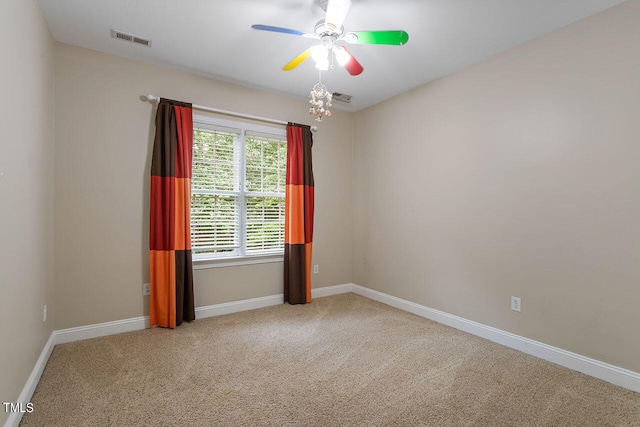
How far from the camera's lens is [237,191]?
142 inches

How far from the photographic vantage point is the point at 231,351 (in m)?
2.58

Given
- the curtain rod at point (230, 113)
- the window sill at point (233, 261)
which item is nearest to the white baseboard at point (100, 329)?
the window sill at point (233, 261)

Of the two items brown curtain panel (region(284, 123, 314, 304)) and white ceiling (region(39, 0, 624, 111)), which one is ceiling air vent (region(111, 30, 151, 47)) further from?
brown curtain panel (region(284, 123, 314, 304))

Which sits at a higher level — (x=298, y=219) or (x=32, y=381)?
(x=298, y=219)

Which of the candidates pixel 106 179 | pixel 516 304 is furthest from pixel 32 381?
pixel 516 304

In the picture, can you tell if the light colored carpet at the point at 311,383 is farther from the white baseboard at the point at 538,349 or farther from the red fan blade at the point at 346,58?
the red fan blade at the point at 346,58

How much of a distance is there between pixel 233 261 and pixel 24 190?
1.99 m

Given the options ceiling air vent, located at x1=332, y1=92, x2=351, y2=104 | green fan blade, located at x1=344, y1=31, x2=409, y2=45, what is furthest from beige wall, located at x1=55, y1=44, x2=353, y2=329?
green fan blade, located at x1=344, y1=31, x2=409, y2=45

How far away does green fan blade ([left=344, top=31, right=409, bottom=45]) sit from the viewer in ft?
6.14

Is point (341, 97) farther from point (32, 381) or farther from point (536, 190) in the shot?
point (32, 381)

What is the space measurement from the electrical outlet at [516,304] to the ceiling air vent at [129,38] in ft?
12.7

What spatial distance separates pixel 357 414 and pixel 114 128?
3.09 m

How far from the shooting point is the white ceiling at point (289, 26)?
2201mm

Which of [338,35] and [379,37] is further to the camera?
[338,35]
